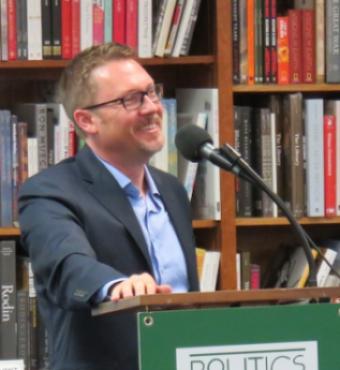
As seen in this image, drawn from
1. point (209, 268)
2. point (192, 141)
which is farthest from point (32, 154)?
point (192, 141)

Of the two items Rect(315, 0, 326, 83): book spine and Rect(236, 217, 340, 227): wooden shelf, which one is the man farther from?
Rect(315, 0, 326, 83): book spine

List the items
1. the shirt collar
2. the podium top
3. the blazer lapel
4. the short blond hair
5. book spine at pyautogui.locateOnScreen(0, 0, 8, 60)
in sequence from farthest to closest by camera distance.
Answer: book spine at pyautogui.locateOnScreen(0, 0, 8, 60) < the short blond hair < the shirt collar < the blazer lapel < the podium top

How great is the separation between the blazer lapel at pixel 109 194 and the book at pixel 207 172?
73cm

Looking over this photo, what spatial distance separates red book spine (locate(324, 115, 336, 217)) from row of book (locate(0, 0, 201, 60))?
434mm

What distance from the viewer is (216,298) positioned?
138cm

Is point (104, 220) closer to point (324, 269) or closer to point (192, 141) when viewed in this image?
point (192, 141)

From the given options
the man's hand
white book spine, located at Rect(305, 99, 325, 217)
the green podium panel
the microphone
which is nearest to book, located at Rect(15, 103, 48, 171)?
white book spine, located at Rect(305, 99, 325, 217)

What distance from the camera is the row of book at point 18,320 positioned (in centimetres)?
266

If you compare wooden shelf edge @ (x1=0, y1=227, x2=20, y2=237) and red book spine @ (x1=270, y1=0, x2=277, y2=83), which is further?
red book spine @ (x1=270, y1=0, x2=277, y2=83)

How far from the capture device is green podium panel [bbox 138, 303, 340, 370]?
1385 mm

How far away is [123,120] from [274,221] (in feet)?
2.60

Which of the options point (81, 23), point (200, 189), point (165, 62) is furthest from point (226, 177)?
point (81, 23)

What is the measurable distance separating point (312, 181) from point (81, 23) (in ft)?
2.40

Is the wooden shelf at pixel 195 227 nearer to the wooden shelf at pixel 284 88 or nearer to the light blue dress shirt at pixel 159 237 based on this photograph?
the wooden shelf at pixel 284 88
